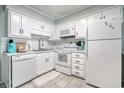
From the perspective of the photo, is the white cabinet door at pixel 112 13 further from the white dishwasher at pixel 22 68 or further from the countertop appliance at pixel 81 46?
the white dishwasher at pixel 22 68

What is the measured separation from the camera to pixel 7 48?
2150 millimetres

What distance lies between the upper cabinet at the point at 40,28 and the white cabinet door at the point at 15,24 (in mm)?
493

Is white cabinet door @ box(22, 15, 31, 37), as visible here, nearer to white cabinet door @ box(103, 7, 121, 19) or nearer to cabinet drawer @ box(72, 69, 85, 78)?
cabinet drawer @ box(72, 69, 85, 78)

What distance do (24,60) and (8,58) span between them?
0.36 meters

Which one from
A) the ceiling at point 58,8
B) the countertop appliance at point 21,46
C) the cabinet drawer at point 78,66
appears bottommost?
the cabinet drawer at point 78,66

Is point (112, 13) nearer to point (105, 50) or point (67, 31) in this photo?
point (105, 50)

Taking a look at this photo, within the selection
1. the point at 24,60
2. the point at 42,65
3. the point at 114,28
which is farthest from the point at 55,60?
the point at 114,28

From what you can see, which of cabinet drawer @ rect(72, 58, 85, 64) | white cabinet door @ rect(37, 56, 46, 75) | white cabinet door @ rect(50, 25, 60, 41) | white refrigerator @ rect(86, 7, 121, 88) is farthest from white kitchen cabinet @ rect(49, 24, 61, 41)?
white refrigerator @ rect(86, 7, 121, 88)

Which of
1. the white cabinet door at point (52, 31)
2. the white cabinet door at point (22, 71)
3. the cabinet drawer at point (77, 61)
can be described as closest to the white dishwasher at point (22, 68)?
the white cabinet door at point (22, 71)

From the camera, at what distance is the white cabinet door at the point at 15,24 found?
206 centimetres

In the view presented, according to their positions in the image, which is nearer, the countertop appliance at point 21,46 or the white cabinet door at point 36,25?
the countertop appliance at point 21,46

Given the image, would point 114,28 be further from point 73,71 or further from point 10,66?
point 10,66

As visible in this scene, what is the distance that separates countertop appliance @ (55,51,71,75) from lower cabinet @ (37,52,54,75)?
0.84ft

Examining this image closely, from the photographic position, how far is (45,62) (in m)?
2.74
